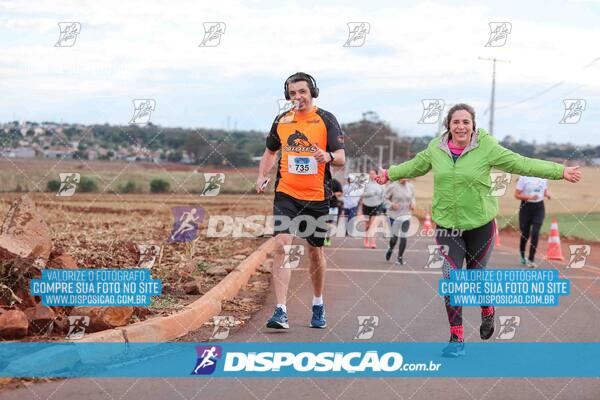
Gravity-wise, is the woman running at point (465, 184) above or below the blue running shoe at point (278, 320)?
above

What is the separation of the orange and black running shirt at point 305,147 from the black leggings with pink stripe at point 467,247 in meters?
1.34

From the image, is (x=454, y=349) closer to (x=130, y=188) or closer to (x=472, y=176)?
(x=472, y=176)

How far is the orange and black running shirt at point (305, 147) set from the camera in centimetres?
872

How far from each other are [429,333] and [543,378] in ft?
6.76

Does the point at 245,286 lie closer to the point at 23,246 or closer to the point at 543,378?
the point at 23,246

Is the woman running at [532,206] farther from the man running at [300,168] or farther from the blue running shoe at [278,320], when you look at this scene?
the blue running shoe at [278,320]

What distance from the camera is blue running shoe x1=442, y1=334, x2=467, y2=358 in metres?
7.77

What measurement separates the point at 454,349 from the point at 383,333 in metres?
1.28

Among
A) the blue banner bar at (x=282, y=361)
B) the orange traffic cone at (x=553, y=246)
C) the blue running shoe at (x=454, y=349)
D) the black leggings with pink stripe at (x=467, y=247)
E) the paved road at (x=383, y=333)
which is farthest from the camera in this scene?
the orange traffic cone at (x=553, y=246)

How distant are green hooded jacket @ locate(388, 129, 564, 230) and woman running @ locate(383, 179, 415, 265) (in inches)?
359

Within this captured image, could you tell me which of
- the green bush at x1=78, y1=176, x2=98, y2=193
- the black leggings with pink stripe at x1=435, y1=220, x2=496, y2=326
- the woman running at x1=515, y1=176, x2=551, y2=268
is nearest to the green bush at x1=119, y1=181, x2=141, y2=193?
the green bush at x1=78, y1=176, x2=98, y2=193

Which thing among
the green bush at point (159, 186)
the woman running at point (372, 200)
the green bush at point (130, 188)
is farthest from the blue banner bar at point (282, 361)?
the green bush at point (159, 186)

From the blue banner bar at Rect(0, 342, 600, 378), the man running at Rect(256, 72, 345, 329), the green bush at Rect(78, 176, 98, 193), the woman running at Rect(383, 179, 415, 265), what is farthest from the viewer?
the green bush at Rect(78, 176, 98, 193)

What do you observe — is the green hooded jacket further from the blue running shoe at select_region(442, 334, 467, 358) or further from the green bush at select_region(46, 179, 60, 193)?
the green bush at select_region(46, 179, 60, 193)
